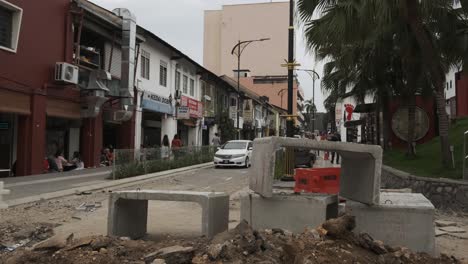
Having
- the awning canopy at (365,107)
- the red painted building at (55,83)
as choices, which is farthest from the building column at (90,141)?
the awning canopy at (365,107)

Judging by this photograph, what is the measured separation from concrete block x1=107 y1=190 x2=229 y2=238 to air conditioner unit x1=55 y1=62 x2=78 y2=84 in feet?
42.2

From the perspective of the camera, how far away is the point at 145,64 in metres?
29.8

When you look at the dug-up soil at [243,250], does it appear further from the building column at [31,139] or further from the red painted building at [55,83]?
the building column at [31,139]

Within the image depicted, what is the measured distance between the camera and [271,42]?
99.1 metres

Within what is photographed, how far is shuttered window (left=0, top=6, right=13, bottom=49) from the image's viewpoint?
59.1 ft

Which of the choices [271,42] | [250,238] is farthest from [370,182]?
[271,42]

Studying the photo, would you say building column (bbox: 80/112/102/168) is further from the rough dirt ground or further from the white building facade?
the rough dirt ground

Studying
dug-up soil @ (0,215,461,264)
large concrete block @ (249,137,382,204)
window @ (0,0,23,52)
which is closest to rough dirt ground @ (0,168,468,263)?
dug-up soil @ (0,215,461,264)

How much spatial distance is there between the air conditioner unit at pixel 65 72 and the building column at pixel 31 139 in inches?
39.2

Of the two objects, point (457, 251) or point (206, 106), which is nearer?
point (457, 251)

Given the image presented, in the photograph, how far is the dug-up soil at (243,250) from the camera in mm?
5922

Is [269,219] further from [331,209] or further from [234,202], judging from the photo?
[234,202]

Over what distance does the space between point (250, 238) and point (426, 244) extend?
2.71 meters

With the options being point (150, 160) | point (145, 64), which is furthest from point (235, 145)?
point (150, 160)
